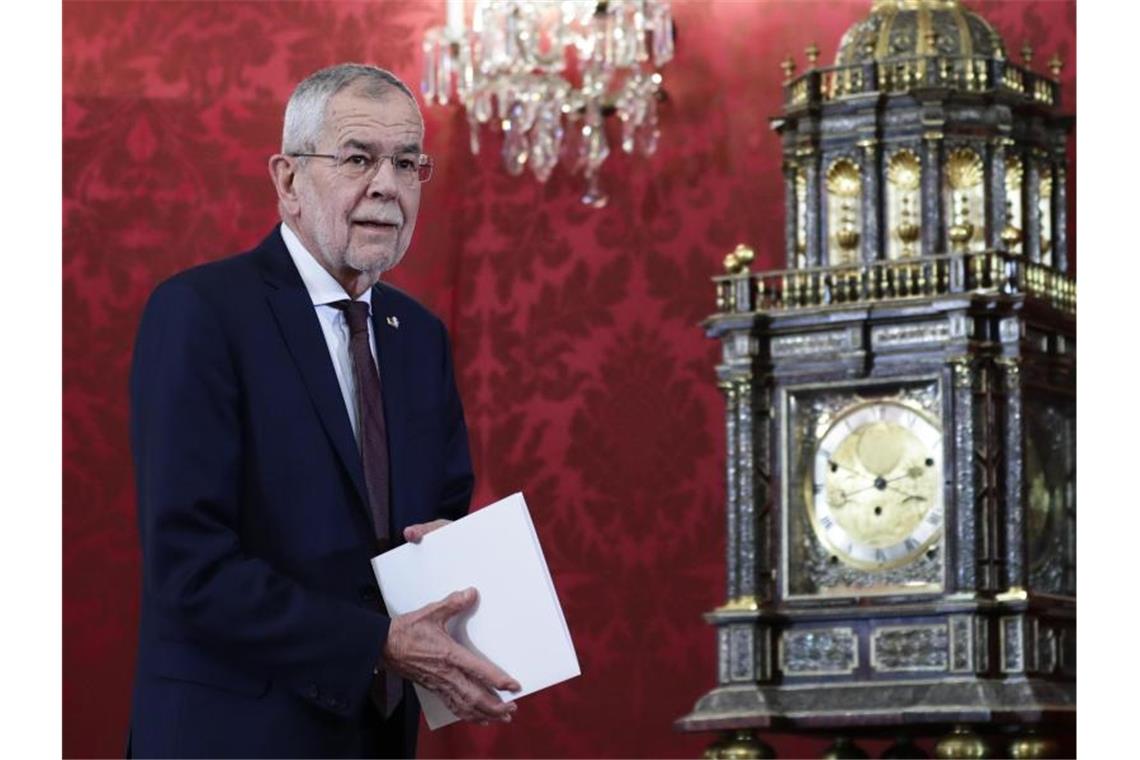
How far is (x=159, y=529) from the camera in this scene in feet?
7.13

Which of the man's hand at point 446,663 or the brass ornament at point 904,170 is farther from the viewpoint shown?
the brass ornament at point 904,170

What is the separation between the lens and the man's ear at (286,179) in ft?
7.68

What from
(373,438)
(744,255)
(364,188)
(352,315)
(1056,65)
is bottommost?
(373,438)

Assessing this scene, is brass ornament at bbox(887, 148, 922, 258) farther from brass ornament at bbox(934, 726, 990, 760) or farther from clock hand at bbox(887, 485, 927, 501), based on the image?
brass ornament at bbox(934, 726, 990, 760)

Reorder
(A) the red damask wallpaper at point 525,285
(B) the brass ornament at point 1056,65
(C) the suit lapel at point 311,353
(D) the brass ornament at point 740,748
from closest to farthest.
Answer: (C) the suit lapel at point 311,353 → (D) the brass ornament at point 740,748 → (B) the brass ornament at point 1056,65 → (A) the red damask wallpaper at point 525,285

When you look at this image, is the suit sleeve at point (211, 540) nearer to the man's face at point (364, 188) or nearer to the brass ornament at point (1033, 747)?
Result: the man's face at point (364, 188)

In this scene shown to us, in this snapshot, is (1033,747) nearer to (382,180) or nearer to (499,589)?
(499,589)

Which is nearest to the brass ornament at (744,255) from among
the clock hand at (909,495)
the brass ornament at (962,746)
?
the clock hand at (909,495)

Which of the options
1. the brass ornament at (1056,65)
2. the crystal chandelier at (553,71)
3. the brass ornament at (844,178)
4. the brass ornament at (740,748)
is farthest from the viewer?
Result: the crystal chandelier at (553,71)

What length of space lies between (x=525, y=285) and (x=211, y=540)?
5272mm

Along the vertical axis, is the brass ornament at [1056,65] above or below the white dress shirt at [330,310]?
above

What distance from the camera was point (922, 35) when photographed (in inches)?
237

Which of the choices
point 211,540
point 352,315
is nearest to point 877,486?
point 352,315

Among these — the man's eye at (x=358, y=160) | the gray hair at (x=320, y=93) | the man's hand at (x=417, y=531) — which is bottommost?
the man's hand at (x=417, y=531)
